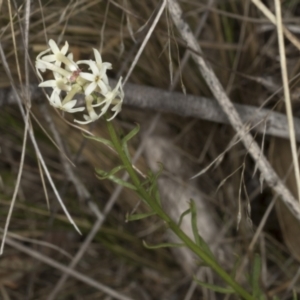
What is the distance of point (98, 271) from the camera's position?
1.48 meters

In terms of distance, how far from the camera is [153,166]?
1346 millimetres

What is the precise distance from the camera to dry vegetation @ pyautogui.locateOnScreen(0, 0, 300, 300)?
1174mm

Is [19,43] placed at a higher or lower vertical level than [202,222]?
higher

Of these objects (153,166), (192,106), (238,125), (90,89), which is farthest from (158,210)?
(153,166)

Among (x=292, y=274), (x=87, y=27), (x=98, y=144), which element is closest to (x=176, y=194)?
(x=98, y=144)

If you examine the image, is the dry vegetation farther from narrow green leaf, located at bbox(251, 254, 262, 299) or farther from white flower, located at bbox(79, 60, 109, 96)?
white flower, located at bbox(79, 60, 109, 96)

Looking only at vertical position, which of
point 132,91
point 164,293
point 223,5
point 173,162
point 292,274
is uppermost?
point 223,5

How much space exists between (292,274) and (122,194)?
1.48 feet

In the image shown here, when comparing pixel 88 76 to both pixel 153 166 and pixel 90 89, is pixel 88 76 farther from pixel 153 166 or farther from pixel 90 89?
pixel 153 166

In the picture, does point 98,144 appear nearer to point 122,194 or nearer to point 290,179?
point 122,194

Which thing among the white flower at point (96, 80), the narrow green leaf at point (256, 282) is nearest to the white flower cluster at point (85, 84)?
the white flower at point (96, 80)

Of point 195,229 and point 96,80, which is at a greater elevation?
point 96,80

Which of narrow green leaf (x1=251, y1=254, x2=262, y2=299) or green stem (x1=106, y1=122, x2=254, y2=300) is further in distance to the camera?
narrow green leaf (x1=251, y1=254, x2=262, y2=299)

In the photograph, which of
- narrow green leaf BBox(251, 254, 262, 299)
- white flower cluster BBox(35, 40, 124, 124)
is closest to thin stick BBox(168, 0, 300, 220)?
narrow green leaf BBox(251, 254, 262, 299)
